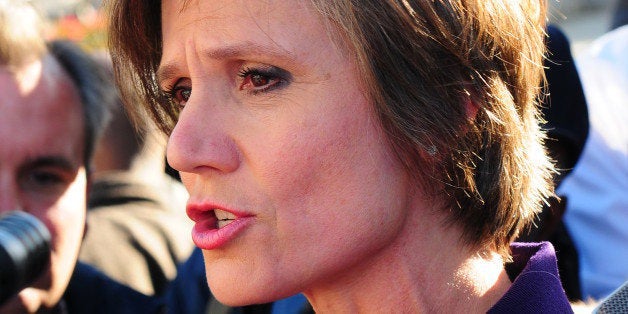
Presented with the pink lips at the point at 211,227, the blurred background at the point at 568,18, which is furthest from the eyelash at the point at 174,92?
the blurred background at the point at 568,18

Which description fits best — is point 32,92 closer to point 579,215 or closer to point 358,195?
point 358,195

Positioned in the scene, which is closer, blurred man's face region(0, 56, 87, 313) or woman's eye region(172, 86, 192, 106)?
woman's eye region(172, 86, 192, 106)

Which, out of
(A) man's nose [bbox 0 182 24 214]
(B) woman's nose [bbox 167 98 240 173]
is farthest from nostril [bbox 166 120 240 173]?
(A) man's nose [bbox 0 182 24 214]

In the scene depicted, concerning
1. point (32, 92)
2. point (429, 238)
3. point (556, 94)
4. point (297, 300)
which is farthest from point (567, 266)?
point (32, 92)

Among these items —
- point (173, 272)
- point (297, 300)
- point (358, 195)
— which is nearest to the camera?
point (358, 195)

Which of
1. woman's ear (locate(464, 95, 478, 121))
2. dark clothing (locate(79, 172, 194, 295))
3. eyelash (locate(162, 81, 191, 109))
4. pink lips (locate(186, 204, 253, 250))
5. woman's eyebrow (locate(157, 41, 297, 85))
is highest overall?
woman's eyebrow (locate(157, 41, 297, 85))

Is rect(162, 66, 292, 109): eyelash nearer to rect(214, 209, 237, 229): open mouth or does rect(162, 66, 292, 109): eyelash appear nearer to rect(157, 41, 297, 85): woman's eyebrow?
rect(157, 41, 297, 85): woman's eyebrow

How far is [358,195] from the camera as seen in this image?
1908 mm

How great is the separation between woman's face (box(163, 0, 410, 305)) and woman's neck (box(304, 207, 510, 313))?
9cm

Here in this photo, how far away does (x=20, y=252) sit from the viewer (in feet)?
6.38

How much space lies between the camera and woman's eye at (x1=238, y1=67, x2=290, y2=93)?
1.92 meters

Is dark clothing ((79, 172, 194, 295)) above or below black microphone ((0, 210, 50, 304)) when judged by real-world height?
below

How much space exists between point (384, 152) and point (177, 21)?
567 millimetres

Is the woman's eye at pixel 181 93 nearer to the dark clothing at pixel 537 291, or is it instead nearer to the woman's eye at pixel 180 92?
the woman's eye at pixel 180 92
